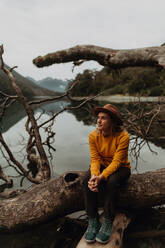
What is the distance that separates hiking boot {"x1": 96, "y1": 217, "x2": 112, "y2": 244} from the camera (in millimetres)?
2113

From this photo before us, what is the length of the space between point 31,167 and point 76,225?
16.4 ft

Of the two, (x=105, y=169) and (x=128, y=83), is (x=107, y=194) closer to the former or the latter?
(x=105, y=169)

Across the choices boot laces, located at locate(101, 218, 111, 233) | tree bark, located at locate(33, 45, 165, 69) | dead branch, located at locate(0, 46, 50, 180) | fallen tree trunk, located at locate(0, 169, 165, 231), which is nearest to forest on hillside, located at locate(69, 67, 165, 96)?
dead branch, located at locate(0, 46, 50, 180)

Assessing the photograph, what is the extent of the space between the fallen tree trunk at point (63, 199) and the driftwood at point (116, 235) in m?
0.24

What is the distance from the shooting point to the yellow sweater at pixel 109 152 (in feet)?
7.59

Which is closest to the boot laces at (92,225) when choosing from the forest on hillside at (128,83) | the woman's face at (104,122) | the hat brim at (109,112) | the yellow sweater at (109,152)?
the yellow sweater at (109,152)

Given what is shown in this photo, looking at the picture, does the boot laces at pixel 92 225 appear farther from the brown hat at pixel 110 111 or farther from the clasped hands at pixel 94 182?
the brown hat at pixel 110 111

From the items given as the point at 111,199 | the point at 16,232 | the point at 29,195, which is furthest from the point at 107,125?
the point at 16,232

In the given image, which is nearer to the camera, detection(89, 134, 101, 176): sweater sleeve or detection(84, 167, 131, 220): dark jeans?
detection(84, 167, 131, 220): dark jeans

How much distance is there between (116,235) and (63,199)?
0.89 m

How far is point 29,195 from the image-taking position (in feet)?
9.46

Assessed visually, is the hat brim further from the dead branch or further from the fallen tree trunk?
the dead branch

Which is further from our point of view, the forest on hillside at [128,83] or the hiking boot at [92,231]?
the forest on hillside at [128,83]

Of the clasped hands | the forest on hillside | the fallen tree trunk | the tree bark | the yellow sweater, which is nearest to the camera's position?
the tree bark
